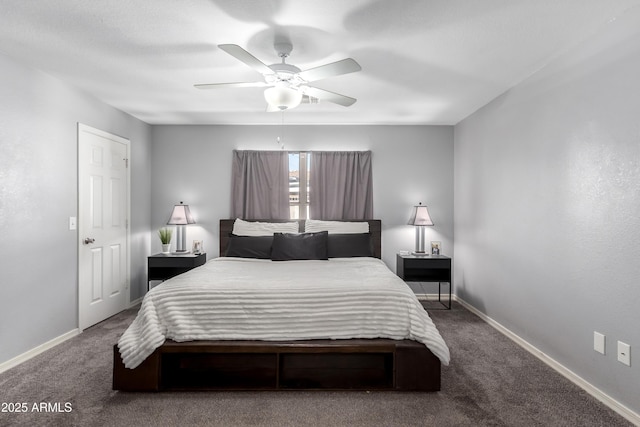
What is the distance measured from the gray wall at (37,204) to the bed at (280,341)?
1.18m

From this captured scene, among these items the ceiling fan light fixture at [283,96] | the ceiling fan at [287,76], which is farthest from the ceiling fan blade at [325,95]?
the ceiling fan light fixture at [283,96]

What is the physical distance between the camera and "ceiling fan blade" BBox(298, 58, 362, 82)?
2.27 meters

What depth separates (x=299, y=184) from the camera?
4945mm

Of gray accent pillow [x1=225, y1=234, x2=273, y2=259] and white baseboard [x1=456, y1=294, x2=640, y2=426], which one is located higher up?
gray accent pillow [x1=225, y1=234, x2=273, y2=259]

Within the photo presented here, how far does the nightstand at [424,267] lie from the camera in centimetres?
435

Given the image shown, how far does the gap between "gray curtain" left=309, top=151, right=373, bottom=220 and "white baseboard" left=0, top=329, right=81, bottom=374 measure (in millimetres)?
2942

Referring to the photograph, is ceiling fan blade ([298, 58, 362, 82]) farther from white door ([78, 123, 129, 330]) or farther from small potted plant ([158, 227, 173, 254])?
small potted plant ([158, 227, 173, 254])

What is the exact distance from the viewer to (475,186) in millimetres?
4258

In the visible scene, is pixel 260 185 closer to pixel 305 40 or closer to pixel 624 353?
pixel 305 40

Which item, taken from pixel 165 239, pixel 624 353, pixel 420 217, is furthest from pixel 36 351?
pixel 624 353

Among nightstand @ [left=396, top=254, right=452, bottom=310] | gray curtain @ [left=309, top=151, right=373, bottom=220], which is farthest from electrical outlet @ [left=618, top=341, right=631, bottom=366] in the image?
gray curtain @ [left=309, top=151, right=373, bottom=220]

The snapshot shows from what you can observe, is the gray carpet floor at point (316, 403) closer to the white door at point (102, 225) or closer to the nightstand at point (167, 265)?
the white door at point (102, 225)

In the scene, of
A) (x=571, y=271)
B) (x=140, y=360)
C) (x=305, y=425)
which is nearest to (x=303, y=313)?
(x=305, y=425)

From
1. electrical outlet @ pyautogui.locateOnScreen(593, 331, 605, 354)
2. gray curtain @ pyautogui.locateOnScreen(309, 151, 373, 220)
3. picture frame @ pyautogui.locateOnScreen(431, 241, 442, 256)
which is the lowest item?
electrical outlet @ pyautogui.locateOnScreen(593, 331, 605, 354)
